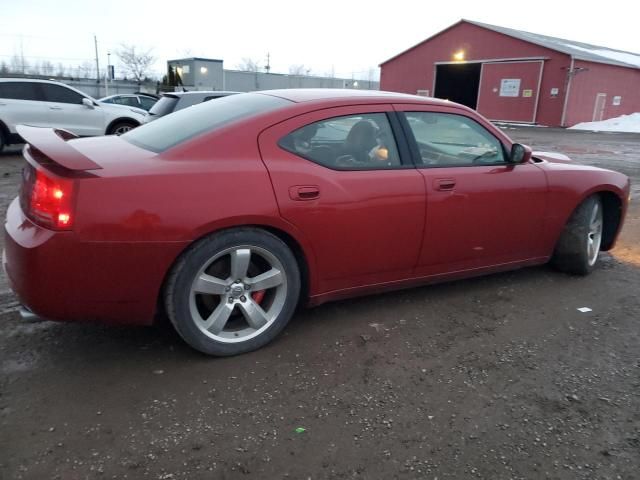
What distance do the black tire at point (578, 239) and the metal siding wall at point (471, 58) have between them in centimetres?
2755

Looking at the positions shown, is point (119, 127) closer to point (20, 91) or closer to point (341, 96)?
point (20, 91)

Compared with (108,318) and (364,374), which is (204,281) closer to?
(108,318)

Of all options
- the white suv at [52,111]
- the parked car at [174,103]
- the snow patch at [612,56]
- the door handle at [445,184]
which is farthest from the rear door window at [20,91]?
the snow patch at [612,56]

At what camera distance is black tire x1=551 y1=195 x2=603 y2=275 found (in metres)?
4.32

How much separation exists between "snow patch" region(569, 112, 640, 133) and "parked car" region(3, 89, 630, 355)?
92.1 feet

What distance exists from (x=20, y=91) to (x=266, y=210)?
10.4 m

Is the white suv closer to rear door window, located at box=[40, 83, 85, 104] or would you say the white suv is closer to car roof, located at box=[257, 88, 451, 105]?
rear door window, located at box=[40, 83, 85, 104]

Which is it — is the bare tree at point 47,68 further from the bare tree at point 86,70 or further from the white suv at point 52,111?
the white suv at point 52,111

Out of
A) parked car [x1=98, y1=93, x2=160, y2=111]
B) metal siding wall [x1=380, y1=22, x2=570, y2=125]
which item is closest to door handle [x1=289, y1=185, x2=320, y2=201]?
parked car [x1=98, y1=93, x2=160, y2=111]

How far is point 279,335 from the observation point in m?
3.30

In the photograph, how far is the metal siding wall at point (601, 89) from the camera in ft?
94.1

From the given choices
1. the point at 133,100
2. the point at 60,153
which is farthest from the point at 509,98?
the point at 60,153

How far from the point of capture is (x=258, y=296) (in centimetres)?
316

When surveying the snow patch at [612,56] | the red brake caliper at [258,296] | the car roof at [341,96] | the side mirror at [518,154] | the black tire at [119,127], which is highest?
the snow patch at [612,56]
